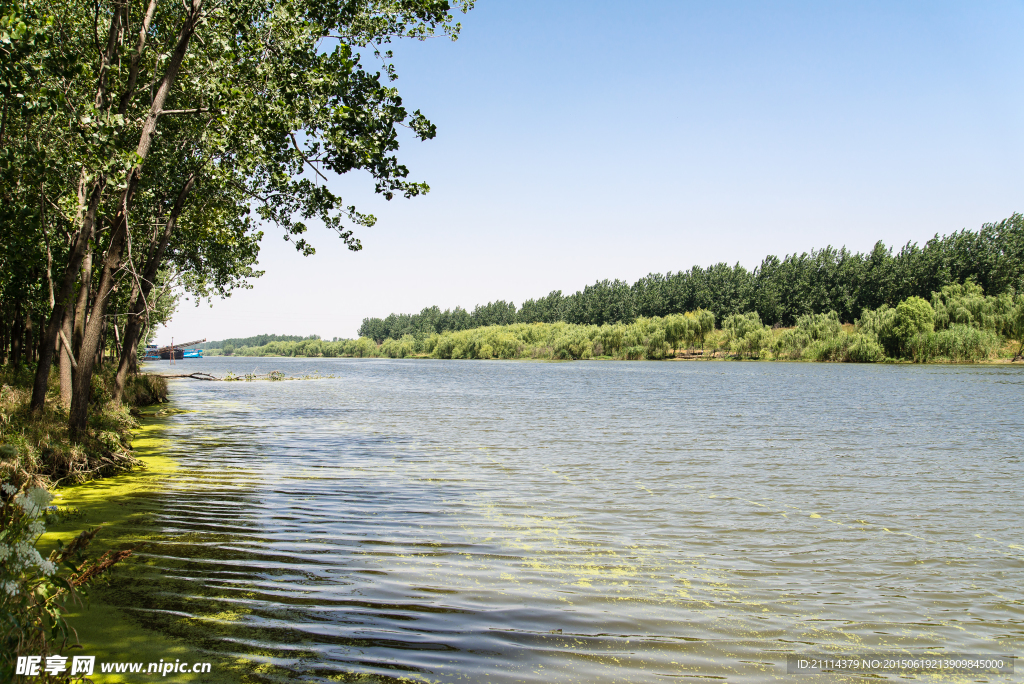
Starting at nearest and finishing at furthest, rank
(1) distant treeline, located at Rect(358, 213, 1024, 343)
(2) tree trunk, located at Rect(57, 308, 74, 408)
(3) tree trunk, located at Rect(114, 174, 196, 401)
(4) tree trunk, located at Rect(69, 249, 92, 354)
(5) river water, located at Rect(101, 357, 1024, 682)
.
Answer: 1. (5) river water, located at Rect(101, 357, 1024, 682)
2. (4) tree trunk, located at Rect(69, 249, 92, 354)
3. (2) tree trunk, located at Rect(57, 308, 74, 408)
4. (3) tree trunk, located at Rect(114, 174, 196, 401)
5. (1) distant treeline, located at Rect(358, 213, 1024, 343)

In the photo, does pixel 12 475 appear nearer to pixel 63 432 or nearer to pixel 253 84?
pixel 63 432

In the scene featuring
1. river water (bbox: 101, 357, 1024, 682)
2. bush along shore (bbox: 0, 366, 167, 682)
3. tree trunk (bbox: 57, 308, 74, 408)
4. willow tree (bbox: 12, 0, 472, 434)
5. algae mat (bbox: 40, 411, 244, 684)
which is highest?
willow tree (bbox: 12, 0, 472, 434)

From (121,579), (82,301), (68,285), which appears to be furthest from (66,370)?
(121,579)

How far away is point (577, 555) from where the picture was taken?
9406 millimetres

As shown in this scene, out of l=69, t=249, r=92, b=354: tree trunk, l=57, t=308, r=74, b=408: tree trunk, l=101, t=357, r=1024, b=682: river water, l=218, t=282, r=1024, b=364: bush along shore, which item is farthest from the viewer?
l=218, t=282, r=1024, b=364: bush along shore

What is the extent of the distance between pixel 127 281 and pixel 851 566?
80.4 feet

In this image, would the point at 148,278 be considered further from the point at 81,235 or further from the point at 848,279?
the point at 848,279

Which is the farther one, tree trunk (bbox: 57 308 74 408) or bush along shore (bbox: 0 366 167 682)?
tree trunk (bbox: 57 308 74 408)

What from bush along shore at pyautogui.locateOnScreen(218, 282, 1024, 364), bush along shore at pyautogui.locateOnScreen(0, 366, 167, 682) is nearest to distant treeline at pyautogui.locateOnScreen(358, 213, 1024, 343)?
bush along shore at pyautogui.locateOnScreen(218, 282, 1024, 364)

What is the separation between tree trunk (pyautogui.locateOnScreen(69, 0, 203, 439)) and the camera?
12.1 meters

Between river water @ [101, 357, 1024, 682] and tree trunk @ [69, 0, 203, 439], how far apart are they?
254cm

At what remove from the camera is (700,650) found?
6305mm

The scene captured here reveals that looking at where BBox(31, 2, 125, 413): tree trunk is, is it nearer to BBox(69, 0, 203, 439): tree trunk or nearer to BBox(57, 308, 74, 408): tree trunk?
BBox(69, 0, 203, 439): tree trunk

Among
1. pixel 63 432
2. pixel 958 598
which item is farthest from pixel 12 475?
pixel 958 598
